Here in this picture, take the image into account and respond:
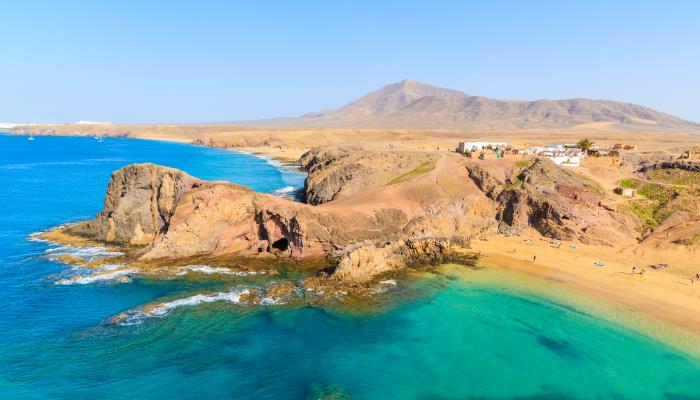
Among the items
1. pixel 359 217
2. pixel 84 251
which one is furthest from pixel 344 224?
pixel 84 251

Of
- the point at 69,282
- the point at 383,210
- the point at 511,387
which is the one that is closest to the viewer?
the point at 511,387

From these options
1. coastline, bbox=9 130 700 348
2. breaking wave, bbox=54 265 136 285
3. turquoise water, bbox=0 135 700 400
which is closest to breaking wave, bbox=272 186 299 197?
breaking wave, bbox=54 265 136 285

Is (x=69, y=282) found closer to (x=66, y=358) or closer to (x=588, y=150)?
(x=66, y=358)

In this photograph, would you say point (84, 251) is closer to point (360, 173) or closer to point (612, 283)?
point (360, 173)

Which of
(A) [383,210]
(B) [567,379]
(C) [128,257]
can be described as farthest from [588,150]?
(C) [128,257]

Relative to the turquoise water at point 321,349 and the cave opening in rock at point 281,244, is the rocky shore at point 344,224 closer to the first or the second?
the cave opening in rock at point 281,244

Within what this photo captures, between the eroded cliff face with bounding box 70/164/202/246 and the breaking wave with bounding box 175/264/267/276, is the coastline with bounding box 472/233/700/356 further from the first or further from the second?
the eroded cliff face with bounding box 70/164/202/246
